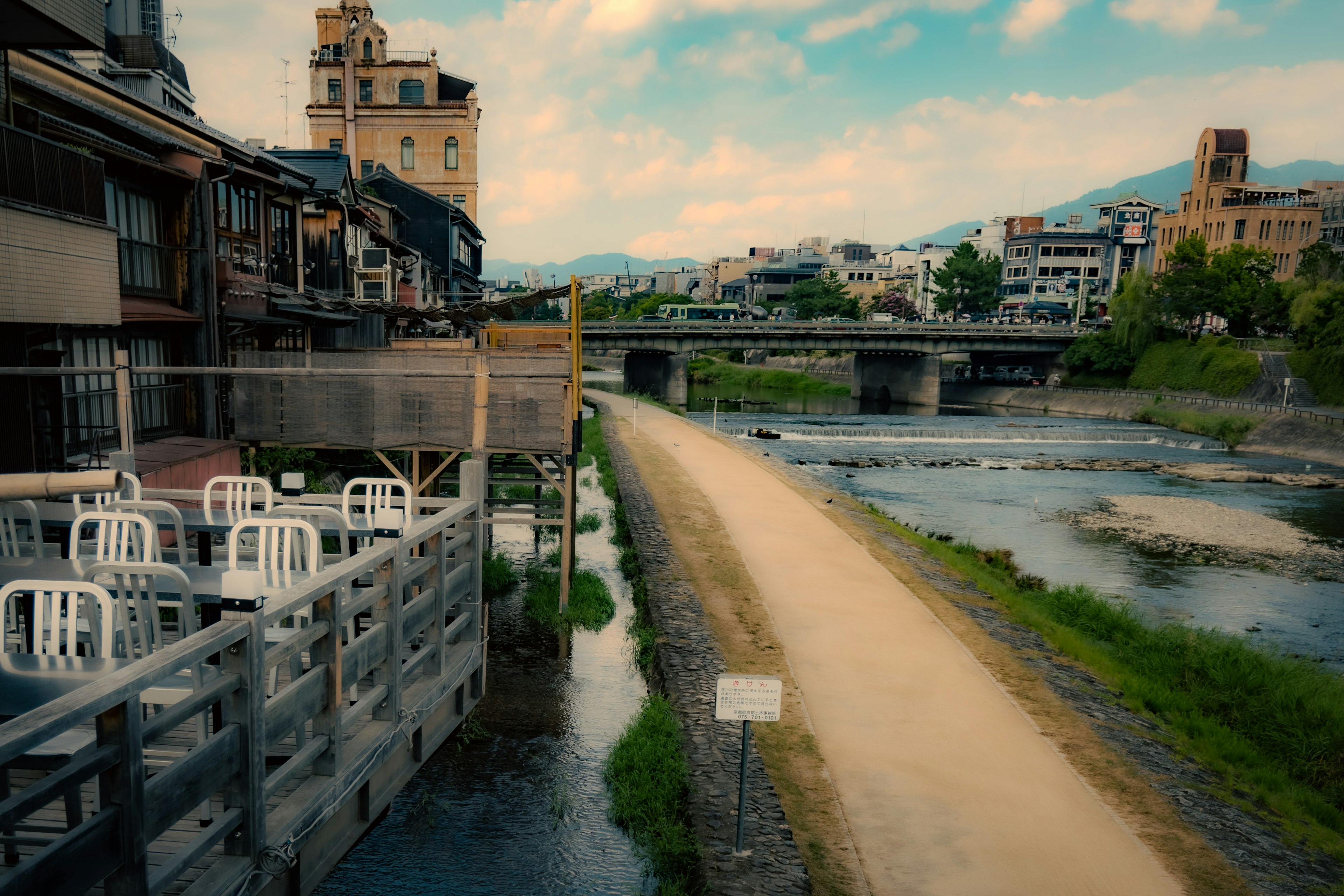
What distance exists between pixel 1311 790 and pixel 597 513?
20.0 m

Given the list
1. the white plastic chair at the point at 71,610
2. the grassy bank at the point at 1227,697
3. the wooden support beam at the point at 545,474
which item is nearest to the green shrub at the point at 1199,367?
the grassy bank at the point at 1227,697

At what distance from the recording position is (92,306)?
43.2 ft

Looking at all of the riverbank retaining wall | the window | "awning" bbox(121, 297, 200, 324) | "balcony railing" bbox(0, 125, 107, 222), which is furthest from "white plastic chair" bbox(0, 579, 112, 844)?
the window

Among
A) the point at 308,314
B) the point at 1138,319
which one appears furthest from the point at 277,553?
the point at 1138,319

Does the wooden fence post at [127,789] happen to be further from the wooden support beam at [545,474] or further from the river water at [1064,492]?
the river water at [1064,492]

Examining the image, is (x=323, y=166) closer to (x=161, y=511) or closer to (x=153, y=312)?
(x=153, y=312)

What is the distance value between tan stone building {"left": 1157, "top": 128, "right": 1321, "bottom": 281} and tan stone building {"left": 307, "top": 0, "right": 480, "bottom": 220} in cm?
7459

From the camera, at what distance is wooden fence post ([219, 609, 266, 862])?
13.1ft

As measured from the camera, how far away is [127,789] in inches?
132

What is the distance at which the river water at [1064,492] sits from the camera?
70.9ft

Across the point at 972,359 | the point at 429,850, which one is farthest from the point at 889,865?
the point at 972,359

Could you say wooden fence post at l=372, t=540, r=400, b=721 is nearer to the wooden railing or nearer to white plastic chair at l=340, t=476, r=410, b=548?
the wooden railing

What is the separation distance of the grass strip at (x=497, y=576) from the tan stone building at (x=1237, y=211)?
95.1m

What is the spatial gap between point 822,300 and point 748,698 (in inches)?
4378
